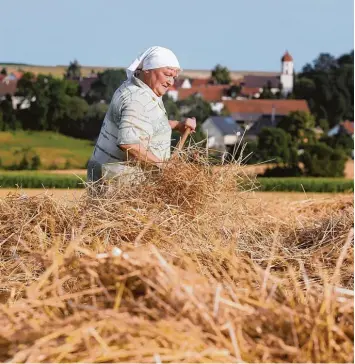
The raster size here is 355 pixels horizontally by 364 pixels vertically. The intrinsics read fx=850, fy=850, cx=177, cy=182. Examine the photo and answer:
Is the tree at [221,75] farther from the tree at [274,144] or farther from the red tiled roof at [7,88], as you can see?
the tree at [274,144]

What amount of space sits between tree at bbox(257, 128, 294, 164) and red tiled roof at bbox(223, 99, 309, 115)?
23.5 metres

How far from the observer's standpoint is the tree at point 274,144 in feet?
210

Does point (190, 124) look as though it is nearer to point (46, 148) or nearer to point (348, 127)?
point (46, 148)

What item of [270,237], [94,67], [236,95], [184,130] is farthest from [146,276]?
[94,67]

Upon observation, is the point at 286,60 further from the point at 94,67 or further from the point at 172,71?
the point at 172,71

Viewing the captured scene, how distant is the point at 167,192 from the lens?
3.93 m

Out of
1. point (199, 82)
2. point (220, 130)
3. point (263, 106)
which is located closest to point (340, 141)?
point (220, 130)

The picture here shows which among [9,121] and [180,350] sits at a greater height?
[180,350]

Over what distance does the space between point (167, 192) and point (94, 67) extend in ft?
426

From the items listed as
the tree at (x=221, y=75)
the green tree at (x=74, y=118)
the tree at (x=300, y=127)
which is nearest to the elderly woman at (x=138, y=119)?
the tree at (x=300, y=127)

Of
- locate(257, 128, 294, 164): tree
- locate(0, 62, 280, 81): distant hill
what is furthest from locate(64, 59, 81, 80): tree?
locate(257, 128, 294, 164): tree

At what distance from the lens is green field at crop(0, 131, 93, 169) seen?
58.9 m

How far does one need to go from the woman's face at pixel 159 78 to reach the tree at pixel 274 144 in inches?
2318

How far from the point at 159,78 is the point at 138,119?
0.87 ft
